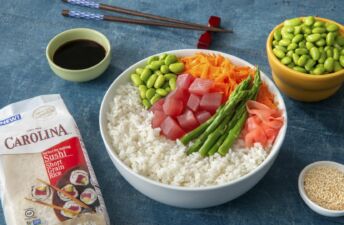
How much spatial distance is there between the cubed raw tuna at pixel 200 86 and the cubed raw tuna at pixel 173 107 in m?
0.06

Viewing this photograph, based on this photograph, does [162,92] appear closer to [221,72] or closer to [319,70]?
[221,72]

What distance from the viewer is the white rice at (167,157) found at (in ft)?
4.22

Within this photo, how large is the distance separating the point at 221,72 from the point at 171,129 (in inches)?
11.7

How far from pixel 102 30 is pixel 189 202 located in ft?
3.45

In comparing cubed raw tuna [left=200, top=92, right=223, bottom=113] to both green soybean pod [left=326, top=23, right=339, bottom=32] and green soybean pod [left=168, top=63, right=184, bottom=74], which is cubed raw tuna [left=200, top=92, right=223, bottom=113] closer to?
green soybean pod [left=168, top=63, right=184, bottom=74]

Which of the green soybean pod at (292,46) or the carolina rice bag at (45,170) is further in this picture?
the green soybean pod at (292,46)

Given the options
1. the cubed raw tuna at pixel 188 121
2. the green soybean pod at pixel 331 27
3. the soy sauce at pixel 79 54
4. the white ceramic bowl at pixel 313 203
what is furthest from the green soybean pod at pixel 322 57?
the soy sauce at pixel 79 54

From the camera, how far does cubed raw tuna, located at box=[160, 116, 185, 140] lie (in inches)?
55.1

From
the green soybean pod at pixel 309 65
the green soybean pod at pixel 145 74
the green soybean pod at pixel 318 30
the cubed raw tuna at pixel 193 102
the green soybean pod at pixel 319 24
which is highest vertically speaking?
Result: the green soybean pod at pixel 319 24

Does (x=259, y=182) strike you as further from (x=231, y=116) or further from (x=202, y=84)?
(x=202, y=84)

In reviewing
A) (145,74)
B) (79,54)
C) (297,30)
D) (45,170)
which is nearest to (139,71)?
(145,74)

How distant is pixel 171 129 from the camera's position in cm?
140

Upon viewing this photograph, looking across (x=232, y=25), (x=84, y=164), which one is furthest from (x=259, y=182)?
(x=232, y=25)

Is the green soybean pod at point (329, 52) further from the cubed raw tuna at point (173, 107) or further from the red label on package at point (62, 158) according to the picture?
the red label on package at point (62, 158)
